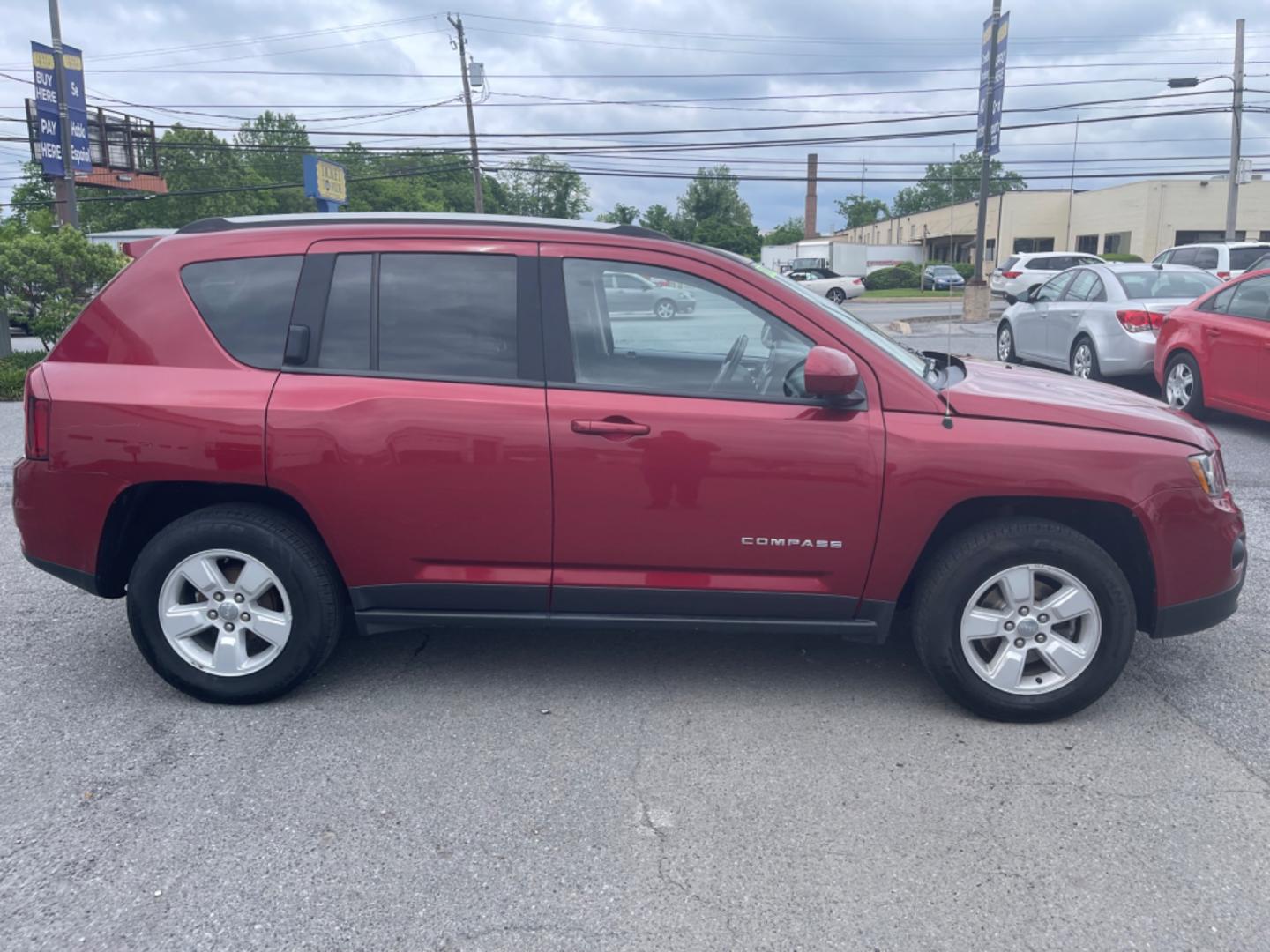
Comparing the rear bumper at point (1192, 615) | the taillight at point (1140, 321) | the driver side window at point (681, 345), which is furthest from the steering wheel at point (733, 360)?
the taillight at point (1140, 321)

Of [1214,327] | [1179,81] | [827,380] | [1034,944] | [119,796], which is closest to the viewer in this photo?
Answer: [1034,944]

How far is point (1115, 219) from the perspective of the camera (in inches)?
2112

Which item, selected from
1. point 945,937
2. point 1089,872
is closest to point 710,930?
point 945,937

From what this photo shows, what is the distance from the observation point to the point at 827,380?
3588mm

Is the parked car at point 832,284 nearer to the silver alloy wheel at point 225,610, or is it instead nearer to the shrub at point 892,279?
the shrub at point 892,279

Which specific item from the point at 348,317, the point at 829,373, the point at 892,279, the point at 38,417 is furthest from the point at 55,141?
the point at 892,279

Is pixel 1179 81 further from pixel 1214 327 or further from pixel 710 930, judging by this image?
pixel 710 930

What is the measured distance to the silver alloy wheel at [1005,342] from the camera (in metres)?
13.6

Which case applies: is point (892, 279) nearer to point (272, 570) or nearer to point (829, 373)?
point (829, 373)

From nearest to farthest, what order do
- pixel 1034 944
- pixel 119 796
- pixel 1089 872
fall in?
pixel 1034 944
pixel 1089 872
pixel 119 796

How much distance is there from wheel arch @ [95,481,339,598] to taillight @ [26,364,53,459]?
0.36 metres

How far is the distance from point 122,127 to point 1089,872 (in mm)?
43479

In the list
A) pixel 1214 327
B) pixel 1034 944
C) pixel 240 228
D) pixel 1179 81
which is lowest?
pixel 1034 944

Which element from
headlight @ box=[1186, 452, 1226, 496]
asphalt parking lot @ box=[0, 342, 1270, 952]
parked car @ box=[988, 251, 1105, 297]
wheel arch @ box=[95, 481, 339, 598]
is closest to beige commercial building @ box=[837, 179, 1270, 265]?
parked car @ box=[988, 251, 1105, 297]
